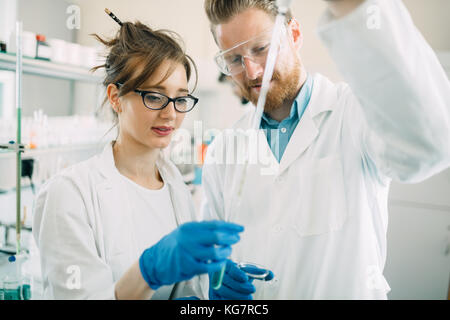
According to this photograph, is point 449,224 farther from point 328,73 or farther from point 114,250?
point 114,250

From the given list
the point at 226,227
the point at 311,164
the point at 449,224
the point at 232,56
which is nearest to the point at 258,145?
the point at 311,164

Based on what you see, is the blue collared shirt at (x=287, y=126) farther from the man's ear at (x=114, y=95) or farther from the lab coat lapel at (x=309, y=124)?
the man's ear at (x=114, y=95)

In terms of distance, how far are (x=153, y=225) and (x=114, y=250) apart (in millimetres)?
160

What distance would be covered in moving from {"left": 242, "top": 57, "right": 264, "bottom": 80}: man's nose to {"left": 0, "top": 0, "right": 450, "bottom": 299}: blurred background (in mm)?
629

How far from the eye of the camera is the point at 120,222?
930mm

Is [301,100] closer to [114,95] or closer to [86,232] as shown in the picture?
[114,95]

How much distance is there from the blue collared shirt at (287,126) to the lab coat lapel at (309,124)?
24mm

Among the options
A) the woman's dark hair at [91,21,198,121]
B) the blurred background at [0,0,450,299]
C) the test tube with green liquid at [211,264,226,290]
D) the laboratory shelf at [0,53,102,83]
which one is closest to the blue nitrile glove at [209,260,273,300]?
the test tube with green liquid at [211,264,226,290]

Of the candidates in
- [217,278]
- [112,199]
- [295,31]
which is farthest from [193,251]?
[295,31]

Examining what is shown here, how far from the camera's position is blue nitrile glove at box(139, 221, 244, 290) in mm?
671

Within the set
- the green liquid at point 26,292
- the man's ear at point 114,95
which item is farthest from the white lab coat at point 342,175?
the green liquid at point 26,292

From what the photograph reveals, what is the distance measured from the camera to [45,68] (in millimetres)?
1772

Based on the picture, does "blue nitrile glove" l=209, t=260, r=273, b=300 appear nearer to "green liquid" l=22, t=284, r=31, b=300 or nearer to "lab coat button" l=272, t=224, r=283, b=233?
"lab coat button" l=272, t=224, r=283, b=233

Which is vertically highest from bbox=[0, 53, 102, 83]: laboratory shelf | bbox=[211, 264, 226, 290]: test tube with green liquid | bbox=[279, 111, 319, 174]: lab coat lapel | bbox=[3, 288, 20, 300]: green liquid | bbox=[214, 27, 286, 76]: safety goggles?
bbox=[0, 53, 102, 83]: laboratory shelf
